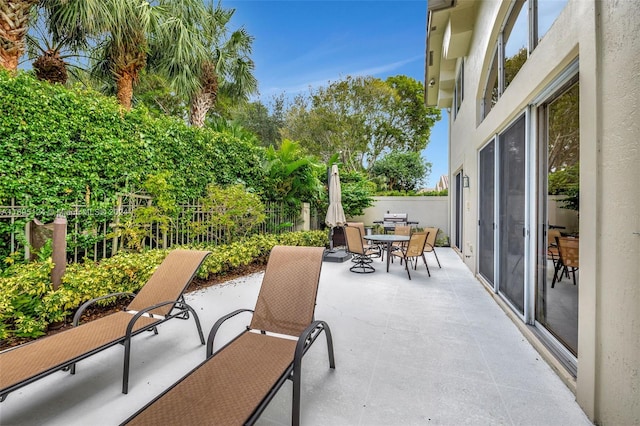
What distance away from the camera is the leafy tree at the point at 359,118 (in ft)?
74.6

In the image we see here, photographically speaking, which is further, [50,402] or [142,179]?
[142,179]

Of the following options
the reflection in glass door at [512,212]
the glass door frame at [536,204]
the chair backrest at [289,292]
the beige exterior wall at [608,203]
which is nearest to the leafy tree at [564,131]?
the glass door frame at [536,204]

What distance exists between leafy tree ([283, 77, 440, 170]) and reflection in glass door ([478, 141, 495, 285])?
1650cm

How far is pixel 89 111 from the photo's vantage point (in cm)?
496

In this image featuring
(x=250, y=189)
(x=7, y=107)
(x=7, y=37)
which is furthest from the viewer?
(x=250, y=189)

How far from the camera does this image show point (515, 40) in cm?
449

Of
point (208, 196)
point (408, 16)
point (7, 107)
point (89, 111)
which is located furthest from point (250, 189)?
point (408, 16)

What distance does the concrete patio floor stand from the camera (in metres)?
2.22

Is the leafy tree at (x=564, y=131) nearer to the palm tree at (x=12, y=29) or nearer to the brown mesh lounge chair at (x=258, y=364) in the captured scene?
the brown mesh lounge chair at (x=258, y=364)

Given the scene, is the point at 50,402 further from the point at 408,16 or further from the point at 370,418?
the point at 408,16

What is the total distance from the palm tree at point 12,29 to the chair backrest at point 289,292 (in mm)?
6526

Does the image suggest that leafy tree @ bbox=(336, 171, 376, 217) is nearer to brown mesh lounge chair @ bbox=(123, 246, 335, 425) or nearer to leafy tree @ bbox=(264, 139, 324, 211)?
leafy tree @ bbox=(264, 139, 324, 211)

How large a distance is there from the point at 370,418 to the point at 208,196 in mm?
6007

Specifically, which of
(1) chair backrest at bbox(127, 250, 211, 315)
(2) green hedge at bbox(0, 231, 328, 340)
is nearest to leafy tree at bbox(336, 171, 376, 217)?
(2) green hedge at bbox(0, 231, 328, 340)
